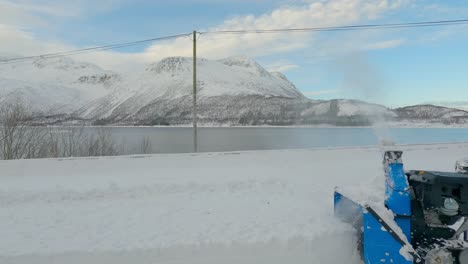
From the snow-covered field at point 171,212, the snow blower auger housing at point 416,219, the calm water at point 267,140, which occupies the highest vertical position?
the snow blower auger housing at point 416,219

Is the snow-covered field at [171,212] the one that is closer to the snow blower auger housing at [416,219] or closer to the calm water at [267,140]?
the snow blower auger housing at [416,219]

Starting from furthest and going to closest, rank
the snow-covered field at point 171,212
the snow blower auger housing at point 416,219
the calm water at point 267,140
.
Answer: the calm water at point 267,140
the snow-covered field at point 171,212
the snow blower auger housing at point 416,219

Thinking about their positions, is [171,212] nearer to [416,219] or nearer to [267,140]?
[416,219]

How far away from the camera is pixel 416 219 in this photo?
13.4ft

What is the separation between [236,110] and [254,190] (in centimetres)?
15952

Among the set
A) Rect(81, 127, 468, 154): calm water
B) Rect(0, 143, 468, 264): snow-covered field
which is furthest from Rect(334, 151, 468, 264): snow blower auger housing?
Rect(81, 127, 468, 154): calm water

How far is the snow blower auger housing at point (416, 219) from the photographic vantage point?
382cm

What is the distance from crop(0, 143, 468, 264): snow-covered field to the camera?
4.47m

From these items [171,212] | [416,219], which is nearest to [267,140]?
[171,212]

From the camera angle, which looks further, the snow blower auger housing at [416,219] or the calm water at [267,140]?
the calm water at [267,140]

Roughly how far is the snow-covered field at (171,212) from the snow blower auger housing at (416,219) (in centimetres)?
60

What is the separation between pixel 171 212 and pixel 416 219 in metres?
3.64

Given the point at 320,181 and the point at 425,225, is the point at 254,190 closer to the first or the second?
the point at 320,181

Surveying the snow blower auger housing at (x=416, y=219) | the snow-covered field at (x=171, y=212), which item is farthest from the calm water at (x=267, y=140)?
the snow blower auger housing at (x=416, y=219)
